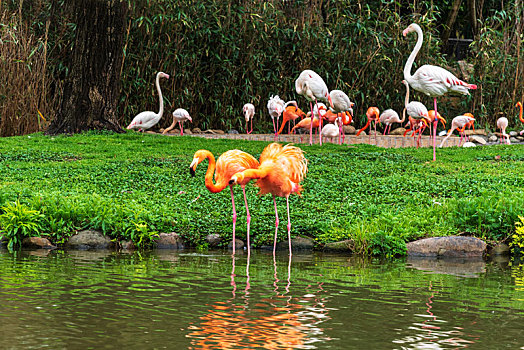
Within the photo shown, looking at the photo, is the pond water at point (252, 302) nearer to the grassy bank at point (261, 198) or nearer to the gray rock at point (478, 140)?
the grassy bank at point (261, 198)

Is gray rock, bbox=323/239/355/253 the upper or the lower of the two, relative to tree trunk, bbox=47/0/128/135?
lower

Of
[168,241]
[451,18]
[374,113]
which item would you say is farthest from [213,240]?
[451,18]

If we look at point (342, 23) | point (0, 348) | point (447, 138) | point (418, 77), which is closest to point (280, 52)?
point (342, 23)

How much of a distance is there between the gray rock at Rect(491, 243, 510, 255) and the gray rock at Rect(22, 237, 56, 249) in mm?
4324

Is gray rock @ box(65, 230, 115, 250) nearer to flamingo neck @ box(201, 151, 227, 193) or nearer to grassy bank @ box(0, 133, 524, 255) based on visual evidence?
grassy bank @ box(0, 133, 524, 255)

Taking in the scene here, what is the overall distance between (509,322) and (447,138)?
436 inches

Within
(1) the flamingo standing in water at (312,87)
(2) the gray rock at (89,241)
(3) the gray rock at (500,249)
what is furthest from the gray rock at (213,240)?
(1) the flamingo standing in water at (312,87)

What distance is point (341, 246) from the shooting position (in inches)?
278

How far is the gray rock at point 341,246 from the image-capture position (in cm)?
704

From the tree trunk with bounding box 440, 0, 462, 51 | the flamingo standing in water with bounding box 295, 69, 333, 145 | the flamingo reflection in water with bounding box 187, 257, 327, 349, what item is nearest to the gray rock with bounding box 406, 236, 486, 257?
the flamingo reflection in water with bounding box 187, 257, 327, 349

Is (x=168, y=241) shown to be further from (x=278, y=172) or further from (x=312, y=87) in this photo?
(x=312, y=87)

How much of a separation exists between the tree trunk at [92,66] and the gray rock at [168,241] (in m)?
7.08

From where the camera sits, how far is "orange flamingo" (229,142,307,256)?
256 inches

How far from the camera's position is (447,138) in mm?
14875
